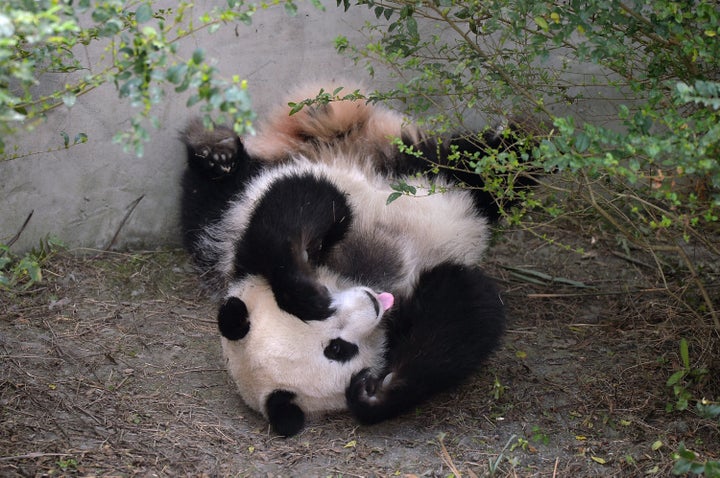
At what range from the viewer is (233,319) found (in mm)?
3080

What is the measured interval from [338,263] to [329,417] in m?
0.65

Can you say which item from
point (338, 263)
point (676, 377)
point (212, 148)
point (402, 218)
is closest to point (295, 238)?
point (338, 263)

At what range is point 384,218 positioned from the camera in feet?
11.9

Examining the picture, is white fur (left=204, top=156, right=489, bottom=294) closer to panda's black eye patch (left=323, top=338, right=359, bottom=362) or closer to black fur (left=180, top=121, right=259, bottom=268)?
black fur (left=180, top=121, right=259, bottom=268)

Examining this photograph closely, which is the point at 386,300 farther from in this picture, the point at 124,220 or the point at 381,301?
the point at 124,220

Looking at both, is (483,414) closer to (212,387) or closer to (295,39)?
(212,387)

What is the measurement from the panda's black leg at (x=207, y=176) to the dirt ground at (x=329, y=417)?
37 centimetres

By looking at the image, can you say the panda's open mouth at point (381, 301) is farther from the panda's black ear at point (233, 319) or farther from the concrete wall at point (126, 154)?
the concrete wall at point (126, 154)

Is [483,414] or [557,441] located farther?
[483,414]

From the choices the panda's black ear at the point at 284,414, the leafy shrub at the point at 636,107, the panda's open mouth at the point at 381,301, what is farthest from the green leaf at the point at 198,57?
the panda's black ear at the point at 284,414

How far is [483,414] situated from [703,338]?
0.90 meters

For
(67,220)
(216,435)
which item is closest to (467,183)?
(216,435)

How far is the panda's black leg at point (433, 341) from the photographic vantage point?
307 centimetres

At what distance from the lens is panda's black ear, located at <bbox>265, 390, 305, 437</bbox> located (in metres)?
3.01
